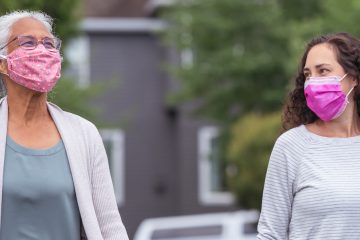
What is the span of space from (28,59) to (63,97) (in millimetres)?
11406

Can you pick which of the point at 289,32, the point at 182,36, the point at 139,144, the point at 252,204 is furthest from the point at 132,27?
the point at 252,204

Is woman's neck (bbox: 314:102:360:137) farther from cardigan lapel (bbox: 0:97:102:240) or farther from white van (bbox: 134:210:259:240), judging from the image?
white van (bbox: 134:210:259:240)

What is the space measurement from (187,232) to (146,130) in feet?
36.0

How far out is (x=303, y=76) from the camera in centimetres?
513

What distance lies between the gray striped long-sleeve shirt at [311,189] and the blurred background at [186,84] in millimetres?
8666

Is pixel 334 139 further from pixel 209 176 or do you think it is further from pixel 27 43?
pixel 209 176

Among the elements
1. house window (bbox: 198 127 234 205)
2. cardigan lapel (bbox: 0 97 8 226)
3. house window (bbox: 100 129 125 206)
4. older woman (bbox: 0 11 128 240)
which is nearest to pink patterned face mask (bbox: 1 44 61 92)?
older woman (bbox: 0 11 128 240)

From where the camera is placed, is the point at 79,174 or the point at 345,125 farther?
the point at 345,125

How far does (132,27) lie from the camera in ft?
89.5

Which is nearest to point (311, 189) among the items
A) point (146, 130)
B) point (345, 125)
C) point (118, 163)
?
point (345, 125)

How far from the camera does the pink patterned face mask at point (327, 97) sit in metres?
4.89

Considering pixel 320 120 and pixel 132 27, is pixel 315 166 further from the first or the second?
pixel 132 27

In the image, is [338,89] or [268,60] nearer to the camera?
[338,89]

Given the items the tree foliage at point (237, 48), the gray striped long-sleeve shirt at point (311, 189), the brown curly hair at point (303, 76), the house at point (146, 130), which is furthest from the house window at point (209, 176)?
the gray striped long-sleeve shirt at point (311, 189)
